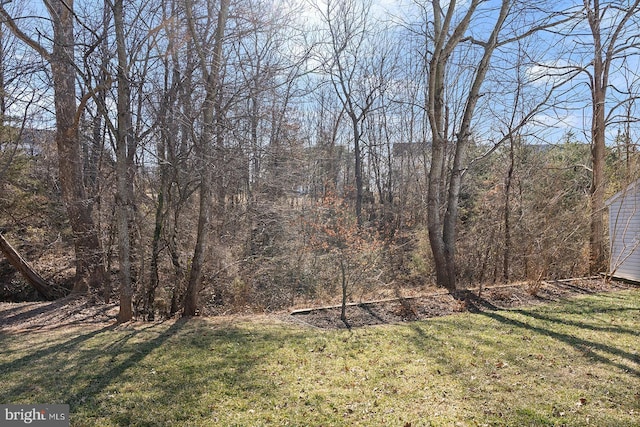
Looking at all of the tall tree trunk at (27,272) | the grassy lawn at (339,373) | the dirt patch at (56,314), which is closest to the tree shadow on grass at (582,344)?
the grassy lawn at (339,373)

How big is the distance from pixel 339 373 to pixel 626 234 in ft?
29.0

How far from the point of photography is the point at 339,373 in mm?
4062

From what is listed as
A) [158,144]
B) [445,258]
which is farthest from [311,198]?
[158,144]

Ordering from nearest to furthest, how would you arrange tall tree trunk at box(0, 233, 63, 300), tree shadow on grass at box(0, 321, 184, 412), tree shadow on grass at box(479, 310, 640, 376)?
tree shadow on grass at box(0, 321, 184, 412) → tree shadow on grass at box(479, 310, 640, 376) → tall tree trunk at box(0, 233, 63, 300)

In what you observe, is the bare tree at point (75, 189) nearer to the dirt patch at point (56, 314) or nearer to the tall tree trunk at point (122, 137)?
the dirt patch at point (56, 314)

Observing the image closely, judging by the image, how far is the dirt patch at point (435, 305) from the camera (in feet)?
20.5

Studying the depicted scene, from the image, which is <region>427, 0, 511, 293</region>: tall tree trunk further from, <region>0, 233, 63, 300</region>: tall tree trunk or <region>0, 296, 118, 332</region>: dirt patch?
<region>0, 233, 63, 300</region>: tall tree trunk

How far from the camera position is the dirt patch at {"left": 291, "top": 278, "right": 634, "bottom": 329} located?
6246 millimetres

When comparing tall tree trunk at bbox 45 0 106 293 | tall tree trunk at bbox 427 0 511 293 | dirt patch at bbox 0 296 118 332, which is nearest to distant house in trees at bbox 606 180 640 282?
tall tree trunk at bbox 427 0 511 293

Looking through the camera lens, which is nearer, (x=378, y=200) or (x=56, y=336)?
(x=56, y=336)

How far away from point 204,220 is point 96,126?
10.0ft

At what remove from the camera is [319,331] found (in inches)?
220

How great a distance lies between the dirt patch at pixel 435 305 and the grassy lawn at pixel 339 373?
0.48m

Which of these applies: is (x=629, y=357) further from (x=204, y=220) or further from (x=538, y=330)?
(x=204, y=220)
